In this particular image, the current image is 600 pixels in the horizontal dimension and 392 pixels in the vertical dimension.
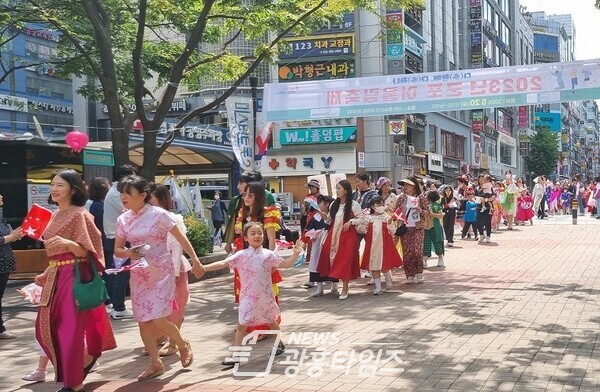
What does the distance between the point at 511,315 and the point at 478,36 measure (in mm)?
47932

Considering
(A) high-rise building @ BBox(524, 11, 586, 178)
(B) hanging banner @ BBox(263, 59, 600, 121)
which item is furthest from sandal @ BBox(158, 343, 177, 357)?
(A) high-rise building @ BBox(524, 11, 586, 178)

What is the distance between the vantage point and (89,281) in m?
5.60

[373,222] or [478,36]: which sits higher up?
[478,36]

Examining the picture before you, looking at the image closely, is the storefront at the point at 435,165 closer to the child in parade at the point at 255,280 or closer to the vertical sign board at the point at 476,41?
the vertical sign board at the point at 476,41

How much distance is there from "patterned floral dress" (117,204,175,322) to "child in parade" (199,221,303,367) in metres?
0.64

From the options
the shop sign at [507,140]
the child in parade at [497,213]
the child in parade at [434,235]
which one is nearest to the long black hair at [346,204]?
the child in parade at [434,235]

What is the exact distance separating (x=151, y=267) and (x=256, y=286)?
1029 millimetres

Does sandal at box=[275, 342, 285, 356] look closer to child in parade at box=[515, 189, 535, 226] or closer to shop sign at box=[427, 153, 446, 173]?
child in parade at box=[515, 189, 535, 226]

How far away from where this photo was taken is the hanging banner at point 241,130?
16250 mm

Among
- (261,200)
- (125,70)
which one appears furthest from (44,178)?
(261,200)

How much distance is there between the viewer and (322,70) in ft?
119

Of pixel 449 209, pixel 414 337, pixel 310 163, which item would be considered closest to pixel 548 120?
pixel 310 163

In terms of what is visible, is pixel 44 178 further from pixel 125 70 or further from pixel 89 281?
pixel 89 281

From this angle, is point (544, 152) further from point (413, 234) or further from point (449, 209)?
point (413, 234)
